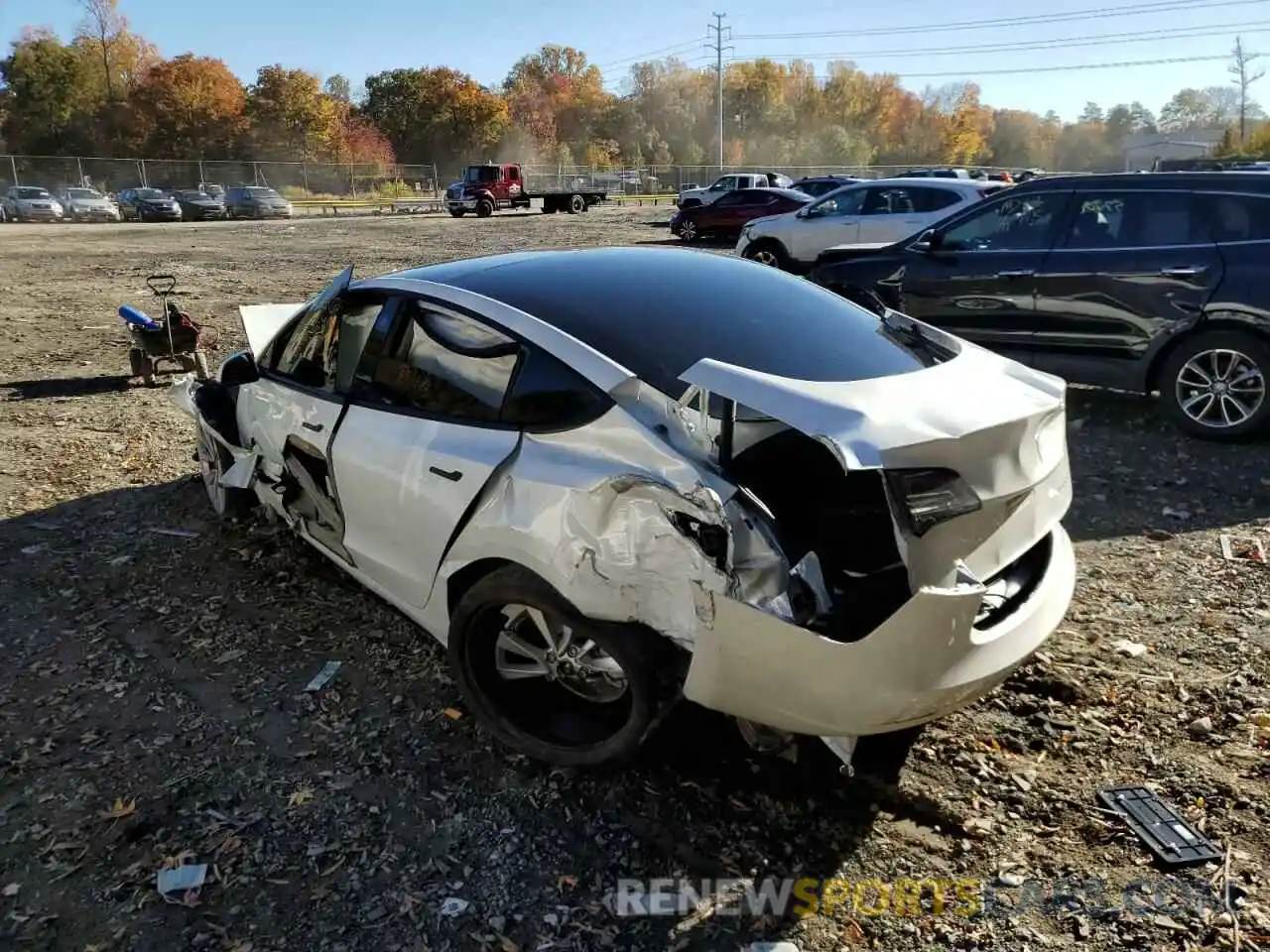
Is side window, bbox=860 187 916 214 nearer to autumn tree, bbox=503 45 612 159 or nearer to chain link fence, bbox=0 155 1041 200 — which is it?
chain link fence, bbox=0 155 1041 200

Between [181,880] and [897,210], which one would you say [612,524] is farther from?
[897,210]

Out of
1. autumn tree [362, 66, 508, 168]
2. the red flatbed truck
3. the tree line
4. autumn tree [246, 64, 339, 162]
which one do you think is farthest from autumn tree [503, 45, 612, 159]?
the red flatbed truck

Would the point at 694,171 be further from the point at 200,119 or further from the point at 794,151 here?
the point at 794,151

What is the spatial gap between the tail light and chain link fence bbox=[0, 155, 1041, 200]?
145 ft

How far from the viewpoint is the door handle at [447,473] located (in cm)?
316

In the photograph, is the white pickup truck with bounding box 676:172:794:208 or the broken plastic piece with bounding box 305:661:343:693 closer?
the broken plastic piece with bounding box 305:661:343:693

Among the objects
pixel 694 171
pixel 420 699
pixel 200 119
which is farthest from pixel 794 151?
pixel 420 699

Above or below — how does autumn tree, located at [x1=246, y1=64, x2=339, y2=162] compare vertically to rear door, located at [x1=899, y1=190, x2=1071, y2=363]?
above

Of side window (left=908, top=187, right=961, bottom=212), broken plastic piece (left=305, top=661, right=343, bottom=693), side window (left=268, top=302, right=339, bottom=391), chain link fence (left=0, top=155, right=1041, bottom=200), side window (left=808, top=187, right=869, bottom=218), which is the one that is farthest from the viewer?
chain link fence (left=0, top=155, right=1041, bottom=200)

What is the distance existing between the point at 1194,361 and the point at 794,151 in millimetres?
106913

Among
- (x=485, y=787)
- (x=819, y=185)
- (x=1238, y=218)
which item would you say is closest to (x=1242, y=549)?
(x=1238, y=218)

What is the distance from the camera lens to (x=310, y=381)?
4.14 metres

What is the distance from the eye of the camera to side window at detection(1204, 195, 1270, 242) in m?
6.26

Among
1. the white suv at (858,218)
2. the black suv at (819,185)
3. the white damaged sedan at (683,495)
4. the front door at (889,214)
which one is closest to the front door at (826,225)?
the white suv at (858,218)
